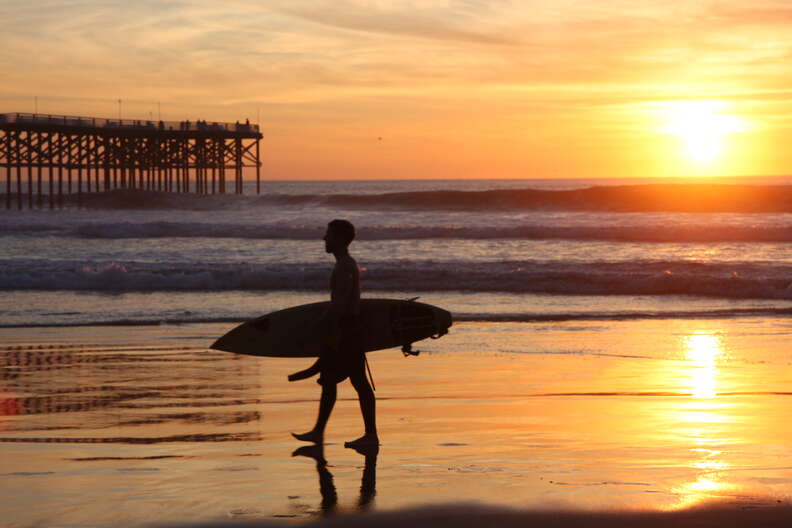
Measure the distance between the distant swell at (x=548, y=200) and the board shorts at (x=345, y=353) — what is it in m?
52.6

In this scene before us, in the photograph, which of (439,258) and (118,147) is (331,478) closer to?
(439,258)

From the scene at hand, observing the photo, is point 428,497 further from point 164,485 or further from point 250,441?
point 250,441

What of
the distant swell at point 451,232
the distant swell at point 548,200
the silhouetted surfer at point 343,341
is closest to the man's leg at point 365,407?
the silhouetted surfer at point 343,341

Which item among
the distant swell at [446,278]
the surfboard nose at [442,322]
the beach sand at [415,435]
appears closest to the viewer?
the beach sand at [415,435]

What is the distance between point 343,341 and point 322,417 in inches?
19.8

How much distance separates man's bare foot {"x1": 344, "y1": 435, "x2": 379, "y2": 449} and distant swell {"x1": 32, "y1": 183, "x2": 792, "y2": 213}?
52686 mm

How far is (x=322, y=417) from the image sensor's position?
6.69 metres

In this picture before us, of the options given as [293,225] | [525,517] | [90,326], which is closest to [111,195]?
[293,225]

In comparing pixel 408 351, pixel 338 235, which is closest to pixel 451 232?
pixel 408 351

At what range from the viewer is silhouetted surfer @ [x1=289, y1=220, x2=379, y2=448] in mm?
6500

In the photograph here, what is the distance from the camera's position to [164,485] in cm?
550

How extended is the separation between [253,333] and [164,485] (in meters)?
2.68

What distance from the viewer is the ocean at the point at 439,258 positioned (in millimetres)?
17141

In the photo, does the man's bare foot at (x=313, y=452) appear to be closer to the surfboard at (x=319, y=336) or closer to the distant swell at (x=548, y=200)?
the surfboard at (x=319, y=336)
